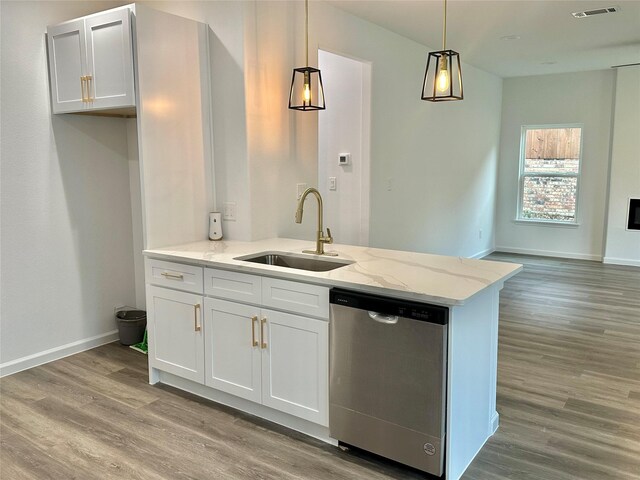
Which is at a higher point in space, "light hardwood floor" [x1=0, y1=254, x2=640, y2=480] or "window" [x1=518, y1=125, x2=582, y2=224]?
"window" [x1=518, y1=125, x2=582, y2=224]

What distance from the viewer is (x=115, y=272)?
4066 mm

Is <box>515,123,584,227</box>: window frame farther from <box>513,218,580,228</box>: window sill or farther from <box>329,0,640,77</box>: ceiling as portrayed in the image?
<box>329,0,640,77</box>: ceiling

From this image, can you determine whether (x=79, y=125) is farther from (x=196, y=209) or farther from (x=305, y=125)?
(x=305, y=125)

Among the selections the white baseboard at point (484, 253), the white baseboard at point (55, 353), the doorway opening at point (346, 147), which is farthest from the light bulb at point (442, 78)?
the white baseboard at point (484, 253)

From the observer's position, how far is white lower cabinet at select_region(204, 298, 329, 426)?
100 inches

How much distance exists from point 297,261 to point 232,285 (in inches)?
17.8

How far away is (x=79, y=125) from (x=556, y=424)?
3.57m

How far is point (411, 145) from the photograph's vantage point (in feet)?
17.8

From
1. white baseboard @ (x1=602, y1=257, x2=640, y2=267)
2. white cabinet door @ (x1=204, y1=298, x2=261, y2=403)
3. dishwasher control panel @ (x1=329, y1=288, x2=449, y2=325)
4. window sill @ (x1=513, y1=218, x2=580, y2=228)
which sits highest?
dishwasher control panel @ (x1=329, y1=288, x2=449, y2=325)

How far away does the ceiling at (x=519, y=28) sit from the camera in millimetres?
A: 4152

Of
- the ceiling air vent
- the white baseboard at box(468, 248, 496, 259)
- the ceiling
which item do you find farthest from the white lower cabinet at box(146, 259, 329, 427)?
the white baseboard at box(468, 248, 496, 259)

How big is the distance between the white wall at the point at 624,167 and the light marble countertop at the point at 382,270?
539 centimetres

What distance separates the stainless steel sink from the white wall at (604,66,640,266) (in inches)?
229

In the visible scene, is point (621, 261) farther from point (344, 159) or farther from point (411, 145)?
point (344, 159)
